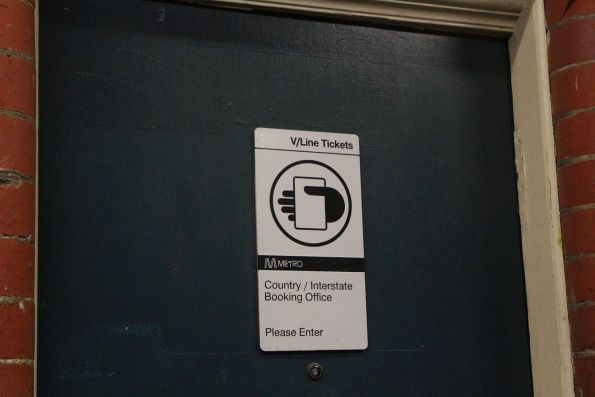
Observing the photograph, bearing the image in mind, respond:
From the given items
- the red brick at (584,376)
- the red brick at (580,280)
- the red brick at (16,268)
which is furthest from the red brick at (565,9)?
the red brick at (16,268)

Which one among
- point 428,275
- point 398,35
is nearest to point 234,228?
point 428,275

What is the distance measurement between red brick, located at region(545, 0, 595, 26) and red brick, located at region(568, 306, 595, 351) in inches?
27.2

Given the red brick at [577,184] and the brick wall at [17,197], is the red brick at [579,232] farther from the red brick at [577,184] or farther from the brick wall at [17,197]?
the brick wall at [17,197]

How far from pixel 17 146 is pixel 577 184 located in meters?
1.25

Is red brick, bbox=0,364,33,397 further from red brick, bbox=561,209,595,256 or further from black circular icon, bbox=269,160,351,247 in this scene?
red brick, bbox=561,209,595,256

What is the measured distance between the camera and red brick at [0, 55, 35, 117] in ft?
5.92

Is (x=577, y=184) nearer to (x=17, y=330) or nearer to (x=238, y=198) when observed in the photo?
(x=238, y=198)

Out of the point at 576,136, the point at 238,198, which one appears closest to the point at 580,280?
the point at 576,136

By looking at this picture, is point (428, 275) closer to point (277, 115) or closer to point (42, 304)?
point (277, 115)

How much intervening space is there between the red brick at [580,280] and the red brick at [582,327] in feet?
0.08

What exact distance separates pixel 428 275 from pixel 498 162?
13.9 inches

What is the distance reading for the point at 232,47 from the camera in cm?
219

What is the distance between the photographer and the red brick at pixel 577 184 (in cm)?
220

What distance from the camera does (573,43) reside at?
7.41 ft
